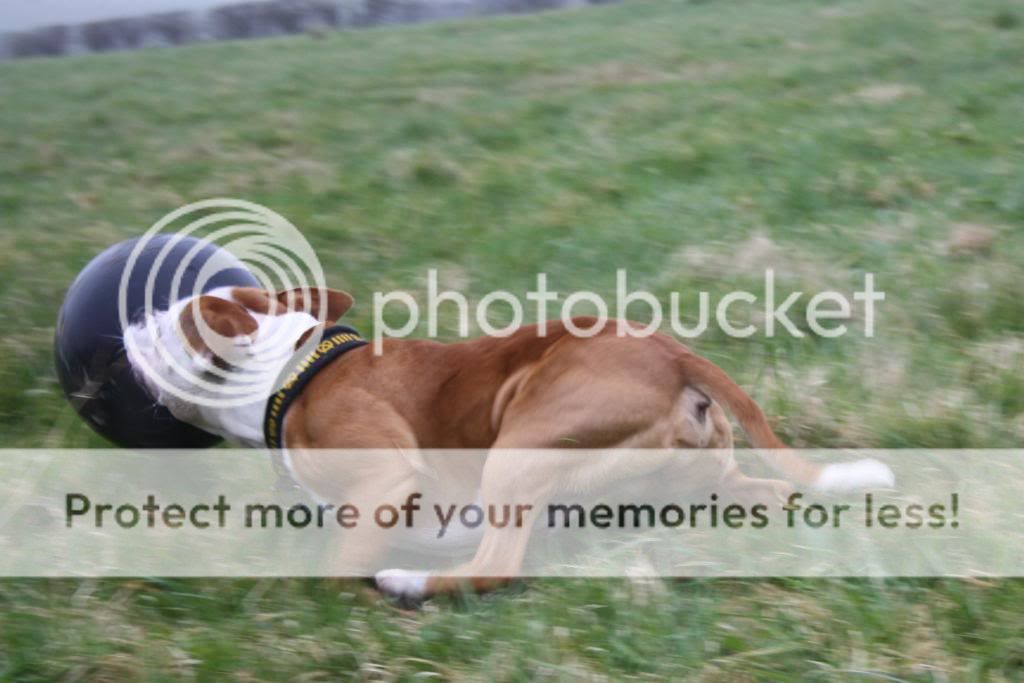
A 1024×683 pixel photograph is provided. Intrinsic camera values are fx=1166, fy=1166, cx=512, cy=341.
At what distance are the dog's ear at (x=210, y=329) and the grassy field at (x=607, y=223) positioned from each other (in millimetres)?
748

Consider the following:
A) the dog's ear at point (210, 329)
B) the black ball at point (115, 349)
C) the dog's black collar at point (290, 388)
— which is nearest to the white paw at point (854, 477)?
the dog's black collar at point (290, 388)

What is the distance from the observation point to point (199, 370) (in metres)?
3.77

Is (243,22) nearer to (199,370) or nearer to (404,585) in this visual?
(199,370)

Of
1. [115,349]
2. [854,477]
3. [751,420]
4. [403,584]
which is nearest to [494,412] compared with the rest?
[403,584]

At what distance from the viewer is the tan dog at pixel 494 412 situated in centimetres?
340

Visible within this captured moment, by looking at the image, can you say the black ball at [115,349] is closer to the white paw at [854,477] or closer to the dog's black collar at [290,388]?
the dog's black collar at [290,388]

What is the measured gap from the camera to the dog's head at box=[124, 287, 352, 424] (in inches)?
147

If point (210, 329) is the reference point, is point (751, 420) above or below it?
below

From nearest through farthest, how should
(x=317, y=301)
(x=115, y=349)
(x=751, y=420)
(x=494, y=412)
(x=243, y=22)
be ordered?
(x=751, y=420) → (x=494, y=412) → (x=115, y=349) → (x=317, y=301) → (x=243, y=22)

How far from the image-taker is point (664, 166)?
7.47 m

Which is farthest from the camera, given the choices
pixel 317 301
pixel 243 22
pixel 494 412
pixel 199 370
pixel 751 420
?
pixel 243 22

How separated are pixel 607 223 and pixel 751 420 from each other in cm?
330

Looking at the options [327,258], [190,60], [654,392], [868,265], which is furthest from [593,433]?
[190,60]

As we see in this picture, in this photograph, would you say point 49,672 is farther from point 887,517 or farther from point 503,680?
point 887,517
